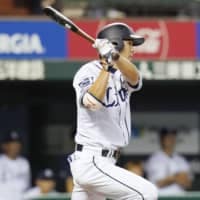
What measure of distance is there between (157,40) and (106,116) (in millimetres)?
3588

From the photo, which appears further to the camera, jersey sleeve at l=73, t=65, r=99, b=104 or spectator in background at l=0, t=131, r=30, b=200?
spectator in background at l=0, t=131, r=30, b=200

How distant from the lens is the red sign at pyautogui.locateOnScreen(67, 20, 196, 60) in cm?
856

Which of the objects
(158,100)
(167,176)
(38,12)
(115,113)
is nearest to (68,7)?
(38,12)

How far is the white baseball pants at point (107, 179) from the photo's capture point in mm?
4984

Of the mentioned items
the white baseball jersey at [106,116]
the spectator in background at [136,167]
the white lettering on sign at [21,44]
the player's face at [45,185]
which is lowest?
the player's face at [45,185]

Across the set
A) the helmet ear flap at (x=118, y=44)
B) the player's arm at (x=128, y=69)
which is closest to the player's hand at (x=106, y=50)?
the player's arm at (x=128, y=69)

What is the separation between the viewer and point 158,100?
967 cm

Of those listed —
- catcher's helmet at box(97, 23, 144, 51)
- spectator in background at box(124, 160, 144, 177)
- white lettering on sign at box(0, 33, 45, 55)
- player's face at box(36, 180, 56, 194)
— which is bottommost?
player's face at box(36, 180, 56, 194)

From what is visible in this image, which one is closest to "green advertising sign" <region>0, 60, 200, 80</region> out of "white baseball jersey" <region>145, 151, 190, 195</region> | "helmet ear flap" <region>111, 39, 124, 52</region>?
"white baseball jersey" <region>145, 151, 190, 195</region>

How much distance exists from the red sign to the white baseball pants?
3484mm

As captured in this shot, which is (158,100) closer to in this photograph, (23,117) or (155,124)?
(155,124)

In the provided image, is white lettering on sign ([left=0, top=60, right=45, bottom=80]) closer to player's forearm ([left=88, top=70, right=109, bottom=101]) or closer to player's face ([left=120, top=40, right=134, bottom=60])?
player's face ([left=120, top=40, right=134, bottom=60])

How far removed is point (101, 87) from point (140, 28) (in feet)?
12.7

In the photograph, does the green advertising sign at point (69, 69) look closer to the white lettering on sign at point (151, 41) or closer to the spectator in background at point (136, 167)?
the white lettering on sign at point (151, 41)
